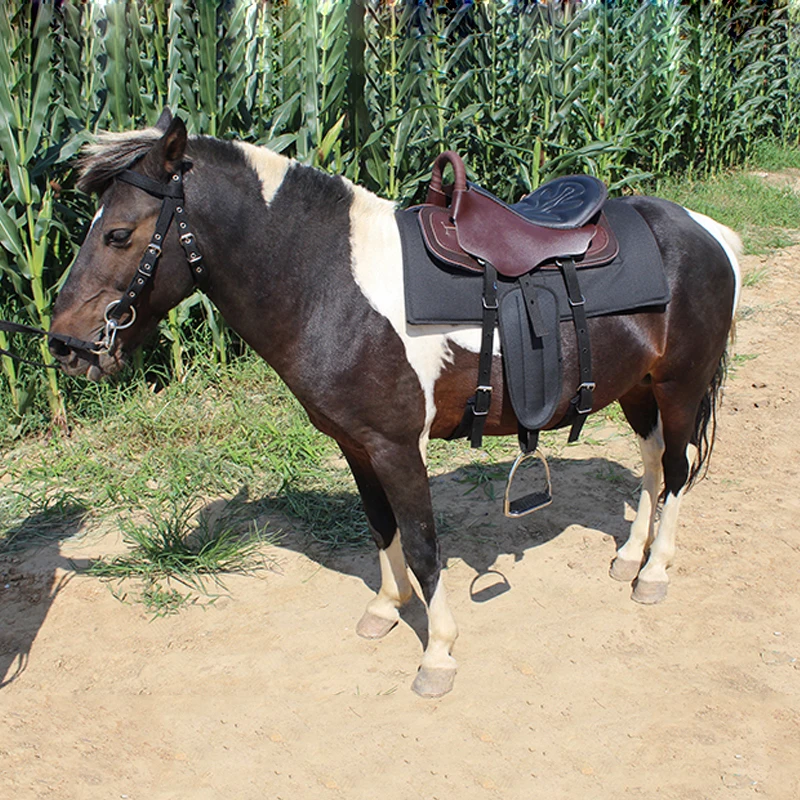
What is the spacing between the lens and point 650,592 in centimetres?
355

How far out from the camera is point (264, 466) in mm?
4727

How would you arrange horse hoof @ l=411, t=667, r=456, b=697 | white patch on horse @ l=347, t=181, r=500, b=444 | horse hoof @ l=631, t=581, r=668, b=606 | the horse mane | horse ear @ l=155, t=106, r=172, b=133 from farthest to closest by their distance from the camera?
horse hoof @ l=631, t=581, r=668, b=606 → horse hoof @ l=411, t=667, r=456, b=697 → white patch on horse @ l=347, t=181, r=500, b=444 → horse ear @ l=155, t=106, r=172, b=133 → the horse mane

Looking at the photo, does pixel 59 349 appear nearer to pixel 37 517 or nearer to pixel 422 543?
pixel 422 543

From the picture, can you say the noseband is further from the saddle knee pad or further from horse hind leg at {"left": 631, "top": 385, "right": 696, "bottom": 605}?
horse hind leg at {"left": 631, "top": 385, "right": 696, "bottom": 605}

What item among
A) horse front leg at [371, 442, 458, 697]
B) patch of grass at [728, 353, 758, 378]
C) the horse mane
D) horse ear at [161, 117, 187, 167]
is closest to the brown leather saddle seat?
horse front leg at [371, 442, 458, 697]

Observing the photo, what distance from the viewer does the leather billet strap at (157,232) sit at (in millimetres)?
2494

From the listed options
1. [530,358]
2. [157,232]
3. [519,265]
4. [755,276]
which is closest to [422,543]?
[530,358]

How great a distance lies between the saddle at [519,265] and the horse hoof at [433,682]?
913 mm

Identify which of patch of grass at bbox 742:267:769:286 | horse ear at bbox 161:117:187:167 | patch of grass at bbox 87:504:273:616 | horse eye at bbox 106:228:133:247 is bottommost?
patch of grass at bbox 87:504:273:616

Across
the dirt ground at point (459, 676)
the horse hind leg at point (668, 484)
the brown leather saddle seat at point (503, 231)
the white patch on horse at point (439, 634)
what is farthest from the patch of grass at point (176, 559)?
the brown leather saddle seat at point (503, 231)

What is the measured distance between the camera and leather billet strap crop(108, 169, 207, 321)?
2494mm

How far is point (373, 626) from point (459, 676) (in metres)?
0.47

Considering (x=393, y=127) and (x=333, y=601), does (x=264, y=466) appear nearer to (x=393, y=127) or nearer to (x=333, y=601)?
(x=333, y=601)

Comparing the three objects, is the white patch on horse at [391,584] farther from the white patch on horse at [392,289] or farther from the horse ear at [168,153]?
the horse ear at [168,153]
